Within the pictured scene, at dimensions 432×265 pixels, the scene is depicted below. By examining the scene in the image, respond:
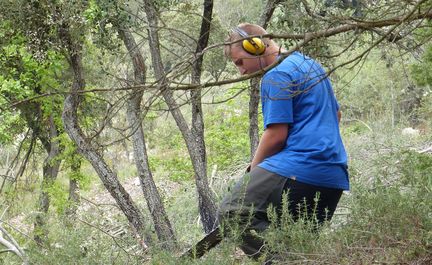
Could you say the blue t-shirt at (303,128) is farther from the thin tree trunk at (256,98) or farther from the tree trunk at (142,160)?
the tree trunk at (142,160)

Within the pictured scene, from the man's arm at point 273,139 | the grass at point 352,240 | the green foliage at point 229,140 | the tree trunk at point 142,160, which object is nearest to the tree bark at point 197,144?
the tree trunk at point 142,160

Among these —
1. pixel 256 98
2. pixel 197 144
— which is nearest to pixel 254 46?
pixel 256 98

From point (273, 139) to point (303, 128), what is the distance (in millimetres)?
184

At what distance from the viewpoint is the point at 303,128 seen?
3820mm

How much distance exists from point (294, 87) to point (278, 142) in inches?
13.0

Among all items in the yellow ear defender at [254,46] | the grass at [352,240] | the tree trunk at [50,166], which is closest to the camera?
the grass at [352,240]

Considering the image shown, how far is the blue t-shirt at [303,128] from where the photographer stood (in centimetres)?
376

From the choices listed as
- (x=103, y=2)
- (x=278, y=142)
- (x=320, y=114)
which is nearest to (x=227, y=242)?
(x=278, y=142)

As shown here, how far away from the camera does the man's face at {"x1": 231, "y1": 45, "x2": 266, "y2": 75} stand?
13.0 ft

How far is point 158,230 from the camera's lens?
257 inches

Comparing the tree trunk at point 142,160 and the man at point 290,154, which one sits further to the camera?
the tree trunk at point 142,160

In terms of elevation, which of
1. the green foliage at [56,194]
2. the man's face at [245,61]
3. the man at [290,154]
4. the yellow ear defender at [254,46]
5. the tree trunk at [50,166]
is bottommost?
the green foliage at [56,194]

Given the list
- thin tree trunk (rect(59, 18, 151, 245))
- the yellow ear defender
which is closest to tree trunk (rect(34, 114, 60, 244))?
thin tree trunk (rect(59, 18, 151, 245))

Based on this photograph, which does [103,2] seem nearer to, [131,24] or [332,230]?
[131,24]
